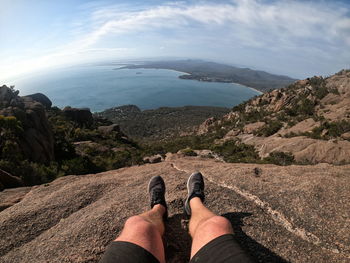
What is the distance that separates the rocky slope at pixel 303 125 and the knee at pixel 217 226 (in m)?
8.71

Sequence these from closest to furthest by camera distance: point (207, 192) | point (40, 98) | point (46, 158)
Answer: point (207, 192), point (46, 158), point (40, 98)

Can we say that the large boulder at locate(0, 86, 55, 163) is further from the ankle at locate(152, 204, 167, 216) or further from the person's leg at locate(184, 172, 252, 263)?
the person's leg at locate(184, 172, 252, 263)

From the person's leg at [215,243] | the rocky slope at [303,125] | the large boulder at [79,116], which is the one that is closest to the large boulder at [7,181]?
the person's leg at [215,243]

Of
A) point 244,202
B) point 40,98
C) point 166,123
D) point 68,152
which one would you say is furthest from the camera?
point 166,123

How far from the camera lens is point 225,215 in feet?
11.5

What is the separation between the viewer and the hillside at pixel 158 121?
177ft

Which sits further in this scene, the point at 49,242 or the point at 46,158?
the point at 46,158

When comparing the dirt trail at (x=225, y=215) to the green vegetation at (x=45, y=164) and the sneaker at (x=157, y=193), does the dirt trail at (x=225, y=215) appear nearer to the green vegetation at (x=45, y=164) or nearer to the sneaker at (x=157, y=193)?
the sneaker at (x=157, y=193)

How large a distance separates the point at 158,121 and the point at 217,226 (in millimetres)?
64819

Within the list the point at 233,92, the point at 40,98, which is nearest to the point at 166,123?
the point at 40,98

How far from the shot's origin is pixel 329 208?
3502mm

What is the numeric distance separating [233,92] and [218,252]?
522ft

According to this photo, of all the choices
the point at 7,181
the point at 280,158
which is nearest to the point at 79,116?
the point at 7,181

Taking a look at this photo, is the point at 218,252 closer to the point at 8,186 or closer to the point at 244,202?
the point at 244,202
